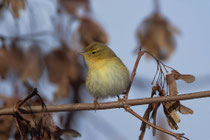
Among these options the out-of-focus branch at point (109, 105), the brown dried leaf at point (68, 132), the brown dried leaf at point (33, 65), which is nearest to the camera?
the out-of-focus branch at point (109, 105)

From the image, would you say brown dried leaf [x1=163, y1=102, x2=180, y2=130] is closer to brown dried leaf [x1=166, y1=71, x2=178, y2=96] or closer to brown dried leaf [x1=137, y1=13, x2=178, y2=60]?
brown dried leaf [x1=166, y1=71, x2=178, y2=96]

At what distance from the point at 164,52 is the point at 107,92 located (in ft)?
2.75

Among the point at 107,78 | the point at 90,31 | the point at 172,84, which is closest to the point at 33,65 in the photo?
the point at 90,31

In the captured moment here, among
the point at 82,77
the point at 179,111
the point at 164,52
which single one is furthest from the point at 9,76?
the point at 179,111

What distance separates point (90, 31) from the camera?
12.4 ft

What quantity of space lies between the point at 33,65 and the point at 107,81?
0.88 m

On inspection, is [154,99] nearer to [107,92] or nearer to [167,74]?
[167,74]

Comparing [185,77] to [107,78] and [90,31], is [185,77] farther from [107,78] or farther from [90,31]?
[90,31]

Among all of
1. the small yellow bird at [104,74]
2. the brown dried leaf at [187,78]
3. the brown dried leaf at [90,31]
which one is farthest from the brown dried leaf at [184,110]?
the brown dried leaf at [90,31]

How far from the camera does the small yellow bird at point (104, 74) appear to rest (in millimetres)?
3547

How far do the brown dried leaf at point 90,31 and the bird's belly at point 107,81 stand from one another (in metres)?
0.43

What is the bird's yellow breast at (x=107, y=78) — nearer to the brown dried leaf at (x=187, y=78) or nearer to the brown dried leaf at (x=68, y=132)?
the brown dried leaf at (x=68, y=132)

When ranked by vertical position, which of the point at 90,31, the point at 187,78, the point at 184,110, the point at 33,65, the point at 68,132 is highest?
the point at 90,31

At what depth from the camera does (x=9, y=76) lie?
3.73 meters
